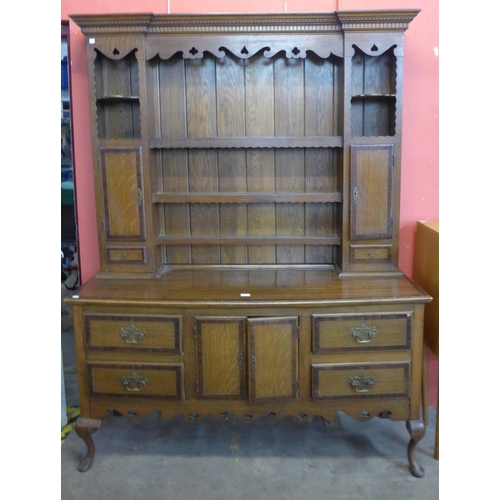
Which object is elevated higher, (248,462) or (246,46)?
(246,46)

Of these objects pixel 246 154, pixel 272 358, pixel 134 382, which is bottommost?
pixel 134 382

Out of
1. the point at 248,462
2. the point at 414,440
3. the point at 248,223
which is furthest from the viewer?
the point at 248,223

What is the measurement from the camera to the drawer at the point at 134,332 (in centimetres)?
208

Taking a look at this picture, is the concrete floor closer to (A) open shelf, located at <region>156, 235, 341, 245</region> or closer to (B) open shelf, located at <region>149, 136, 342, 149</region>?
(A) open shelf, located at <region>156, 235, 341, 245</region>

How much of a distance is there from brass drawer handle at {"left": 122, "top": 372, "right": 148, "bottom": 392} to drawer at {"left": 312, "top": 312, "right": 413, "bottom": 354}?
764mm

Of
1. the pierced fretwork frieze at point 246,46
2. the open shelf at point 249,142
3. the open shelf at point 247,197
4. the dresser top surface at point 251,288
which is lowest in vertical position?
the dresser top surface at point 251,288

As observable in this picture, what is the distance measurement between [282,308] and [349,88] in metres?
1.08

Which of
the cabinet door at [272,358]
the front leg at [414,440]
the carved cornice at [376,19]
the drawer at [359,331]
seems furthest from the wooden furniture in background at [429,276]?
the carved cornice at [376,19]

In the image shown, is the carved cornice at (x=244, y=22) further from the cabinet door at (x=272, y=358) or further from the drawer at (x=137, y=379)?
the drawer at (x=137, y=379)

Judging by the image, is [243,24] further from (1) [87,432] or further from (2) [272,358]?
(1) [87,432]

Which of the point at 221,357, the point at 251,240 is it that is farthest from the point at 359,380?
the point at 251,240

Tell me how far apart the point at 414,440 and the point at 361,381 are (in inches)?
15.4

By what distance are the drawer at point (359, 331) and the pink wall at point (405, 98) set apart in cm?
64

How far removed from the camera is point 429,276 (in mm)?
2400
